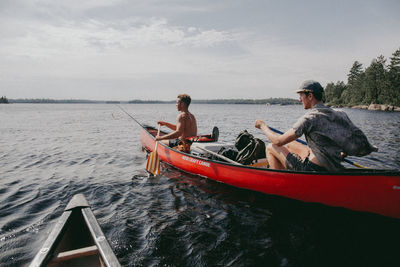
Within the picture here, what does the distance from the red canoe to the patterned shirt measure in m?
0.46

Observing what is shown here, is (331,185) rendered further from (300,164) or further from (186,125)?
(186,125)

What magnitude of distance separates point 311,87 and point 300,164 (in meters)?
1.67

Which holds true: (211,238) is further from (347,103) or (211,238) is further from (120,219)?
(347,103)

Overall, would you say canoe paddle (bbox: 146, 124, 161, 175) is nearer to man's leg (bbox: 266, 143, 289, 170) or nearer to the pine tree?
man's leg (bbox: 266, 143, 289, 170)

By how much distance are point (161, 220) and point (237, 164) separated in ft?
7.75

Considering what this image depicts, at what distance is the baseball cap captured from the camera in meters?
4.50

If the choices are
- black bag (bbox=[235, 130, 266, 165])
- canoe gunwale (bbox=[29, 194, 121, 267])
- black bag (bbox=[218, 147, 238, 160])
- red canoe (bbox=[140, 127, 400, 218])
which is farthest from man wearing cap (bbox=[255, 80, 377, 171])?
canoe gunwale (bbox=[29, 194, 121, 267])

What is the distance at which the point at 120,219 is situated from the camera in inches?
207

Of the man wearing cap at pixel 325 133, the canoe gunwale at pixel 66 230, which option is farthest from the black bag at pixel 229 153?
the canoe gunwale at pixel 66 230

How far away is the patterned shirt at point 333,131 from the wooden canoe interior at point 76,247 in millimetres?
3767

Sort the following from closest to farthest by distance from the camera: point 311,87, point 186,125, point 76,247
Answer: point 76,247
point 311,87
point 186,125

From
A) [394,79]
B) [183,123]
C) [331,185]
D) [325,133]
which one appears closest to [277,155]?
[331,185]

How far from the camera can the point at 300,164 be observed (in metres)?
5.24

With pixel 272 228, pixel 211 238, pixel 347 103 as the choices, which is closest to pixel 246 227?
pixel 272 228
